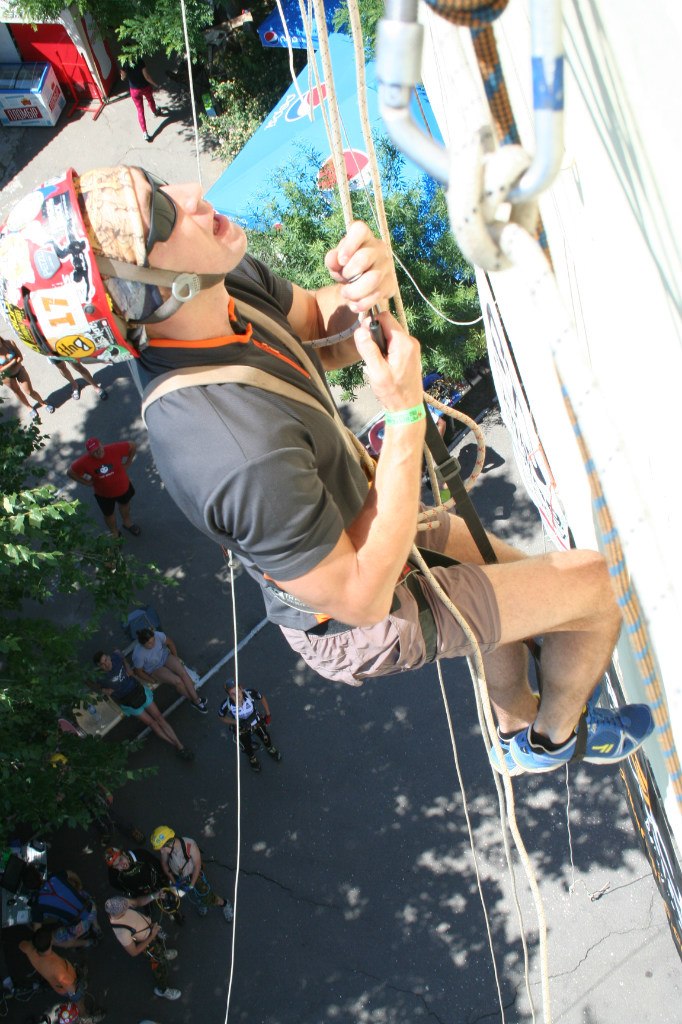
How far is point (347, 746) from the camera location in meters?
8.14

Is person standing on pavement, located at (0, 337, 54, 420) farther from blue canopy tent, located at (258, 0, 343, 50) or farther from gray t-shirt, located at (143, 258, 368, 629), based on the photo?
gray t-shirt, located at (143, 258, 368, 629)

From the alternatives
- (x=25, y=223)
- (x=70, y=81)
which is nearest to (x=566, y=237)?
(x=25, y=223)

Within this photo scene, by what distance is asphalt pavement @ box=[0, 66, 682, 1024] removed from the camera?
691 centimetres

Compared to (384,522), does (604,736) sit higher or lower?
lower

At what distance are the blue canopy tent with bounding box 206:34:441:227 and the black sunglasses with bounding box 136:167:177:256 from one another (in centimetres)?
623

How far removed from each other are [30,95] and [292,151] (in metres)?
7.29

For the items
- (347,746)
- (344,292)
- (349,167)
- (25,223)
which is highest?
(25,223)

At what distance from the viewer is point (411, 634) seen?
3.02 metres

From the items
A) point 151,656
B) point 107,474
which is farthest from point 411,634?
point 107,474

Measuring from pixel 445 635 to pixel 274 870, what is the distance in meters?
5.45

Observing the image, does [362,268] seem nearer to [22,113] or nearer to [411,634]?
[411,634]

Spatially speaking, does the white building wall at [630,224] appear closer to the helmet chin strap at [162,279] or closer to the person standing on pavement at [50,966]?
the helmet chin strap at [162,279]

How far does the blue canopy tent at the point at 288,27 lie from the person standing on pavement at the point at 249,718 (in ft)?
26.9

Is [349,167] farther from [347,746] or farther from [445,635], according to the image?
[445,635]
